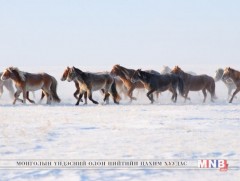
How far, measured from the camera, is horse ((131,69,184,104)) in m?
21.5

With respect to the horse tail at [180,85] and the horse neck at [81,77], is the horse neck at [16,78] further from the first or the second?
the horse tail at [180,85]

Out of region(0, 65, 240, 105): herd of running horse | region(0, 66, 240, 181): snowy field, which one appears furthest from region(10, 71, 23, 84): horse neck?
region(0, 66, 240, 181): snowy field

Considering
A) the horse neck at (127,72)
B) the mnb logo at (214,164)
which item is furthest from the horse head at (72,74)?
the mnb logo at (214,164)

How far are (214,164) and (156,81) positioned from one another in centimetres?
1550

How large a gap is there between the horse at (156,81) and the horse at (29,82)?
3554mm

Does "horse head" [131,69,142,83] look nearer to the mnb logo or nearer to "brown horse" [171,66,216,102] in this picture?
"brown horse" [171,66,216,102]

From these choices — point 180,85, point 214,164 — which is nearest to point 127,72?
point 180,85

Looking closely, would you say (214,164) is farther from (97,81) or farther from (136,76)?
(136,76)

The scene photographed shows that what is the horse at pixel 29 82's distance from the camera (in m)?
20.5

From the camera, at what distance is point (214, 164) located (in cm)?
634

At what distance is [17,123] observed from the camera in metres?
11.2

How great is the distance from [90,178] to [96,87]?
15.2 m

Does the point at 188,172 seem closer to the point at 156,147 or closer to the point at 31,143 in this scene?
the point at 156,147

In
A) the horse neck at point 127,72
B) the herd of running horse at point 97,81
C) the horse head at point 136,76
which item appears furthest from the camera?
the horse neck at point 127,72
